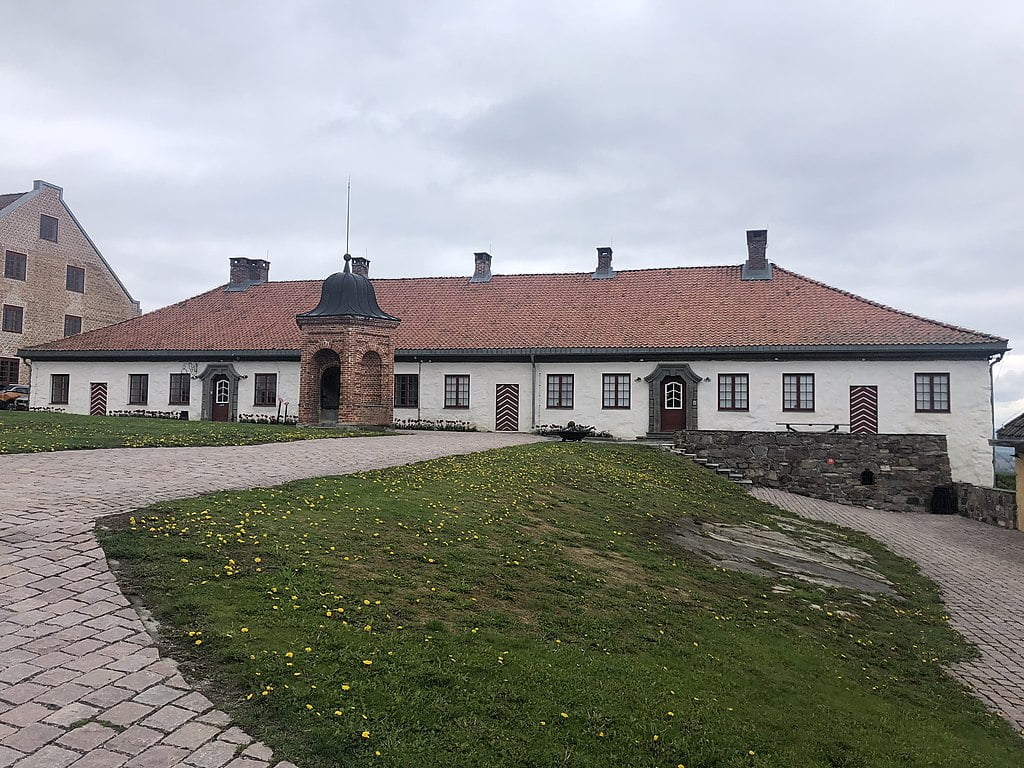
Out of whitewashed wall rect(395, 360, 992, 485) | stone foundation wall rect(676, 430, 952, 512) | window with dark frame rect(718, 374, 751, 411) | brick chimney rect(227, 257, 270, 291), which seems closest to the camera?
stone foundation wall rect(676, 430, 952, 512)

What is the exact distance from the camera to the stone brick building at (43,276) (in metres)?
40.2

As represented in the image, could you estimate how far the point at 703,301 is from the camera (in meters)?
30.2

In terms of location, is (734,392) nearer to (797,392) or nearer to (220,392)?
(797,392)

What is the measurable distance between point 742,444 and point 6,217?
119ft

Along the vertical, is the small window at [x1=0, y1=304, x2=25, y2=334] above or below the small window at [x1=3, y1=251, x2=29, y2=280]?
below

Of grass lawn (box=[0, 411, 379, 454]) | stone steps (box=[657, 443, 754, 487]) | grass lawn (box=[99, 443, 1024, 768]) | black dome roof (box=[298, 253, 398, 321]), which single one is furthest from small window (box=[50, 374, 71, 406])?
grass lawn (box=[99, 443, 1024, 768])

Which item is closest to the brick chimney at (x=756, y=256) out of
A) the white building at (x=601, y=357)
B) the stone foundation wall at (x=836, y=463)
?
the white building at (x=601, y=357)

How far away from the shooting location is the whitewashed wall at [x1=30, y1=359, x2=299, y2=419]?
31.2 meters

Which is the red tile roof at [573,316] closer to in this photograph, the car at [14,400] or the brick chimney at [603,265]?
the brick chimney at [603,265]

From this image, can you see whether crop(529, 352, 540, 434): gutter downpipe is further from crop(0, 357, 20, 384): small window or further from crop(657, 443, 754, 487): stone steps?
crop(0, 357, 20, 384): small window

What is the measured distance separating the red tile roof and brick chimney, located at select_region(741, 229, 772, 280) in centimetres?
48

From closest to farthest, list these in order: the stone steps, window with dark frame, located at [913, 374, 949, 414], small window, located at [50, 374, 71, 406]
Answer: the stone steps < window with dark frame, located at [913, 374, 949, 414] < small window, located at [50, 374, 71, 406]

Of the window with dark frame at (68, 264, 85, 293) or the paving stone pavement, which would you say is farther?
the window with dark frame at (68, 264, 85, 293)

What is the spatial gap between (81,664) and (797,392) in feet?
81.9
